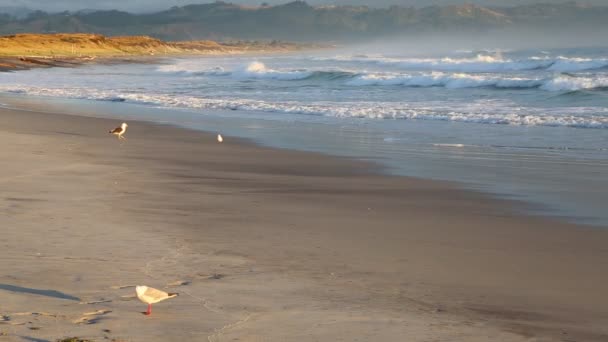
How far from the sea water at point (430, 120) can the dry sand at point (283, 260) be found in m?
1.16

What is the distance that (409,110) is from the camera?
66.3 ft

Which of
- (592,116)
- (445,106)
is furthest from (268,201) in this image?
(445,106)

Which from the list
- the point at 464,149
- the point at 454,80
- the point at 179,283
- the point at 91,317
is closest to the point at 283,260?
the point at 179,283

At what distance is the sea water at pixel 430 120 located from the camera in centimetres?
1029

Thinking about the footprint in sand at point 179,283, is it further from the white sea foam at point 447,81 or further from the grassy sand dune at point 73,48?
the grassy sand dune at point 73,48

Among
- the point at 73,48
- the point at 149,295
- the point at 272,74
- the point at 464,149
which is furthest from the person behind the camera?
the point at 73,48

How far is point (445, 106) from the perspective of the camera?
21688mm

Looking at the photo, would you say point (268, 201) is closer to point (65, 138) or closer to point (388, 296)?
point (388, 296)

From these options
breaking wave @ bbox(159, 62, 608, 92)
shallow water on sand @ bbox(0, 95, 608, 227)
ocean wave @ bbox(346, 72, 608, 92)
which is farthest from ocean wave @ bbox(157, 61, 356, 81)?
shallow water on sand @ bbox(0, 95, 608, 227)

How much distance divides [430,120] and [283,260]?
12.7 meters

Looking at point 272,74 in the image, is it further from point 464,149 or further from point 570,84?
point 464,149

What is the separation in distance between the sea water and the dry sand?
1159 millimetres

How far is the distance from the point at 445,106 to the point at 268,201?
13.9m

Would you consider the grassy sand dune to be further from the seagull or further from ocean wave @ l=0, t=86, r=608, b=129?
the seagull
